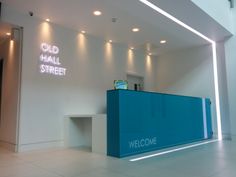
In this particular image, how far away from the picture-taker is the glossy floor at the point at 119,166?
9.51ft

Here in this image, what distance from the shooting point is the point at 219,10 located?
5934 mm

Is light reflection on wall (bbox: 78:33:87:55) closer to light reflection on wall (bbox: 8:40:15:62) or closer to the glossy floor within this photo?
light reflection on wall (bbox: 8:40:15:62)

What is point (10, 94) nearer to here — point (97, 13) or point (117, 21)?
point (97, 13)

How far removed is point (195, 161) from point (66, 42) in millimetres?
4296

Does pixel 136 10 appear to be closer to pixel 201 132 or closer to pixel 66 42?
pixel 66 42

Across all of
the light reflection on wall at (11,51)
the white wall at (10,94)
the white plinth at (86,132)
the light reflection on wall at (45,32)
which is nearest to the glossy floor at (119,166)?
the white plinth at (86,132)

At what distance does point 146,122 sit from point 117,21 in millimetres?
2741

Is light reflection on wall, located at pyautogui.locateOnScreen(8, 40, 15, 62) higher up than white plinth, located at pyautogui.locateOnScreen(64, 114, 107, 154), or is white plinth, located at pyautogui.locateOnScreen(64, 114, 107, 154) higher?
light reflection on wall, located at pyautogui.locateOnScreen(8, 40, 15, 62)

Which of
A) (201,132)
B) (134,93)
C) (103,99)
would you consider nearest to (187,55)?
(201,132)

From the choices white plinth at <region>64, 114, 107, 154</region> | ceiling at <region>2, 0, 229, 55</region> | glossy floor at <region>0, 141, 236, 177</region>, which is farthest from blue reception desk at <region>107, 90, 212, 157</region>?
ceiling at <region>2, 0, 229, 55</region>

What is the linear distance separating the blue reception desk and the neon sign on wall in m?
1.91

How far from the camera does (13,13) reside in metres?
4.87

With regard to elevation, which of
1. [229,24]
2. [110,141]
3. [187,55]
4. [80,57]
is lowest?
[110,141]

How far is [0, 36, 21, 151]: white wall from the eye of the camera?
4918mm
